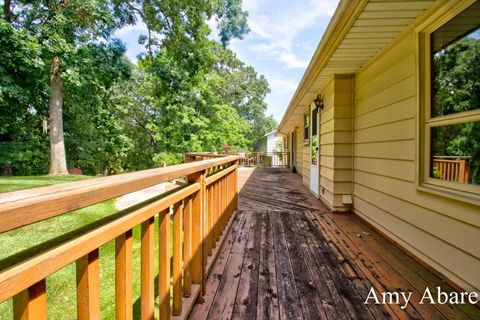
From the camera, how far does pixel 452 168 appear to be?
205 centimetres

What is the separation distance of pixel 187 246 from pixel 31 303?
1.07 m

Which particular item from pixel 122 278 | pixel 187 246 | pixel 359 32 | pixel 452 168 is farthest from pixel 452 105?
pixel 122 278

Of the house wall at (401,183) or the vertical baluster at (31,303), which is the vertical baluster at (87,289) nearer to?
the vertical baluster at (31,303)

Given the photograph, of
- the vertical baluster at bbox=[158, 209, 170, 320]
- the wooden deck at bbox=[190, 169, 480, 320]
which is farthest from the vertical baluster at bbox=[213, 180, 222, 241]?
the vertical baluster at bbox=[158, 209, 170, 320]

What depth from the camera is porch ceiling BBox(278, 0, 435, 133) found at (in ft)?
7.04

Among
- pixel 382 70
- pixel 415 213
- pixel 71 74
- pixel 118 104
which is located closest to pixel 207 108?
pixel 118 104

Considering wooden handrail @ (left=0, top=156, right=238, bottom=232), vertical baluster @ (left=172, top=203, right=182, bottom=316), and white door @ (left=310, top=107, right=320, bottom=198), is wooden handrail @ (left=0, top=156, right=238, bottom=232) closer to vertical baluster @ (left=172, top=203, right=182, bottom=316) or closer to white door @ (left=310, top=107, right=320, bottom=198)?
vertical baluster @ (left=172, top=203, right=182, bottom=316)

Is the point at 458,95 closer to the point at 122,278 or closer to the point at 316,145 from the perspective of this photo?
the point at 122,278

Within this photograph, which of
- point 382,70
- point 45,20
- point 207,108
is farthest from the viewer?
point 207,108

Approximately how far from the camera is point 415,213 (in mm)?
2465

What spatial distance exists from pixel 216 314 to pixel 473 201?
1.92m

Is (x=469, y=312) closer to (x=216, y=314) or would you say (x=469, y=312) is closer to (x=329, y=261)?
(x=329, y=261)

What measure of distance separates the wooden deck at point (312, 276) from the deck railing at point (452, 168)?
2.76 ft

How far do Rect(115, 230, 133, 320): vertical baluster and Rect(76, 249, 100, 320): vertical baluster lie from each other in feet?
0.46
